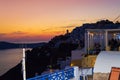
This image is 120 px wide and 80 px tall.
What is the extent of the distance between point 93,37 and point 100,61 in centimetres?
1091

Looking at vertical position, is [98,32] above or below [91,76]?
above

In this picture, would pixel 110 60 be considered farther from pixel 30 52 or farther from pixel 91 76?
pixel 30 52

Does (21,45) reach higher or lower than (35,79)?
higher

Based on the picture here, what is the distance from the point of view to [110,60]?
17.7m

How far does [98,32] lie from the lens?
1096 inches

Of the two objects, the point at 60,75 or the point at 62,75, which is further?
the point at 62,75

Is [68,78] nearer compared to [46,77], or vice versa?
[46,77]

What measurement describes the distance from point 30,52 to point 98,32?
96.5 metres

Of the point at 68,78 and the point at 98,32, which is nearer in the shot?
the point at 68,78

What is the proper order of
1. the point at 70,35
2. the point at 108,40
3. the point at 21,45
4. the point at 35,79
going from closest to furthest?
the point at 21,45, the point at 35,79, the point at 108,40, the point at 70,35

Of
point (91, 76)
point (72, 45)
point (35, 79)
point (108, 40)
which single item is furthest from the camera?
point (72, 45)

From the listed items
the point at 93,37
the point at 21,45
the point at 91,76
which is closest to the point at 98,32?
the point at 93,37

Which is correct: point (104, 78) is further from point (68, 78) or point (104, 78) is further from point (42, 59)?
point (42, 59)

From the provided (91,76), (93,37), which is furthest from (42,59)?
(91,76)
